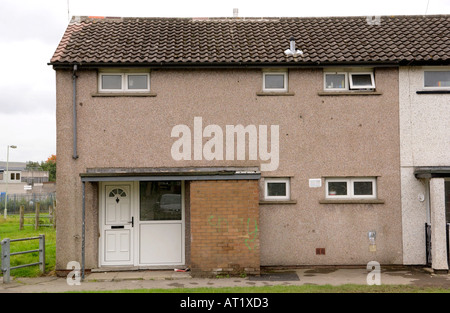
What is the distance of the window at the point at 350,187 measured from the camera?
1059cm

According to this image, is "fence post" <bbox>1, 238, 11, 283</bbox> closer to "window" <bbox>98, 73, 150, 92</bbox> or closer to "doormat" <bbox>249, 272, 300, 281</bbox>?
"window" <bbox>98, 73, 150, 92</bbox>

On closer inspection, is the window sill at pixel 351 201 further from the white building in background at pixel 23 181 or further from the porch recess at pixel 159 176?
the white building in background at pixel 23 181

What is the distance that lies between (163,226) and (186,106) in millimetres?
2993

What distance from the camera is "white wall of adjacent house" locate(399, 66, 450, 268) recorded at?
1036cm

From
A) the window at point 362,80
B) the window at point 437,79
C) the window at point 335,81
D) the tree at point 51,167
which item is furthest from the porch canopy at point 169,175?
the tree at point 51,167

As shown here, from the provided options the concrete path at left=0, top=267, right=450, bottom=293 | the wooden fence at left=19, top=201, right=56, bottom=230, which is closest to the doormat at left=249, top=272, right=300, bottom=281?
the concrete path at left=0, top=267, right=450, bottom=293

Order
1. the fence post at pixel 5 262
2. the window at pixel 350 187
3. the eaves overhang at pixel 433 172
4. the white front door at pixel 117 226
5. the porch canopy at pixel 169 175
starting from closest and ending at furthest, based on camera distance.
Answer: the fence post at pixel 5 262, the porch canopy at pixel 169 175, the eaves overhang at pixel 433 172, the white front door at pixel 117 226, the window at pixel 350 187

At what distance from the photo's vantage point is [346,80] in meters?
10.8

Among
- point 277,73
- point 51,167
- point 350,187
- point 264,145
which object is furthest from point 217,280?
point 51,167

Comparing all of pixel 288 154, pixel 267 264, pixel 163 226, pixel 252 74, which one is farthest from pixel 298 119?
pixel 163 226

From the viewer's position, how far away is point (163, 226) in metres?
10.6

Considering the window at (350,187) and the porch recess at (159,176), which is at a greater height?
the porch recess at (159,176)

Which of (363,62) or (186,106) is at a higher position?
(363,62)

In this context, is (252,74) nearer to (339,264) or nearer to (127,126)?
(127,126)
